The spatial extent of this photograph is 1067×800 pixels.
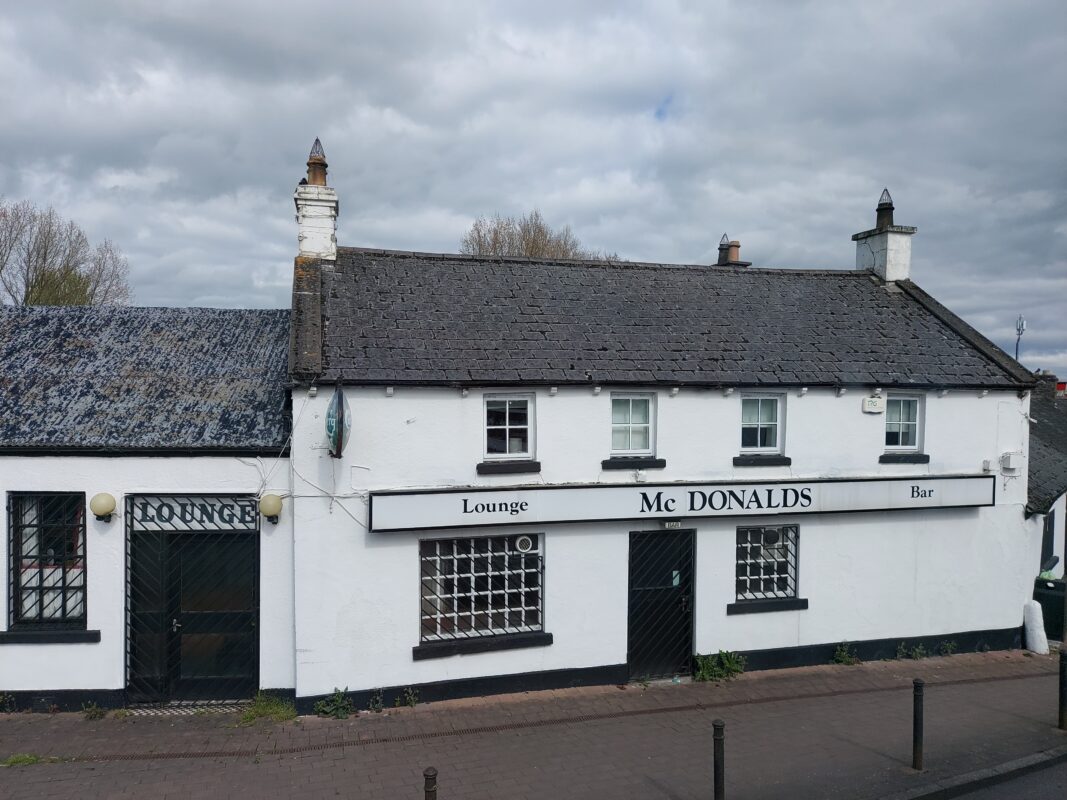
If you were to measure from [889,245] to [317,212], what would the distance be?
1092 centimetres

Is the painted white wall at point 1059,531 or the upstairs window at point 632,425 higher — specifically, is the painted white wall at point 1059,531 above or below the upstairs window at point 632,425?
below

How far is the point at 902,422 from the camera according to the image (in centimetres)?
1226

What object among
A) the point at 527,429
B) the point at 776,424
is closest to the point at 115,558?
the point at 527,429

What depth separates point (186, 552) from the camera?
9875mm

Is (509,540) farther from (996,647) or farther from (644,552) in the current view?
(996,647)

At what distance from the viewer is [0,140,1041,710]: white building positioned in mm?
9633

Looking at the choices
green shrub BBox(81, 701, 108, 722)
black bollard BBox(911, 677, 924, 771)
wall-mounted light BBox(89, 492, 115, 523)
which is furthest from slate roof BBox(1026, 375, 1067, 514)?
green shrub BBox(81, 701, 108, 722)

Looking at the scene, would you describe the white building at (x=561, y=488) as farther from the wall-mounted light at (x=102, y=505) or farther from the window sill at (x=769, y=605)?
the wall-mounted light at (x=102, y=505)

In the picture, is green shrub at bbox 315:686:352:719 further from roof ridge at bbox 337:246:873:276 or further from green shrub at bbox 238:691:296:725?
roof ridge at bbox 337:246:873:276

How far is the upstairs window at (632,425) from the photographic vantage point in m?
10.9

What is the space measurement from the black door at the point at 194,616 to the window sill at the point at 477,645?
7.28 feet

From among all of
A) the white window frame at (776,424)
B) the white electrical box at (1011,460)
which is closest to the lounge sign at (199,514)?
the white window frame at (776,424)

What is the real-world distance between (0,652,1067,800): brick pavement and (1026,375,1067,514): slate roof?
3.50 metres

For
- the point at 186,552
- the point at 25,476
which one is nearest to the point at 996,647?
the point at 186,552
